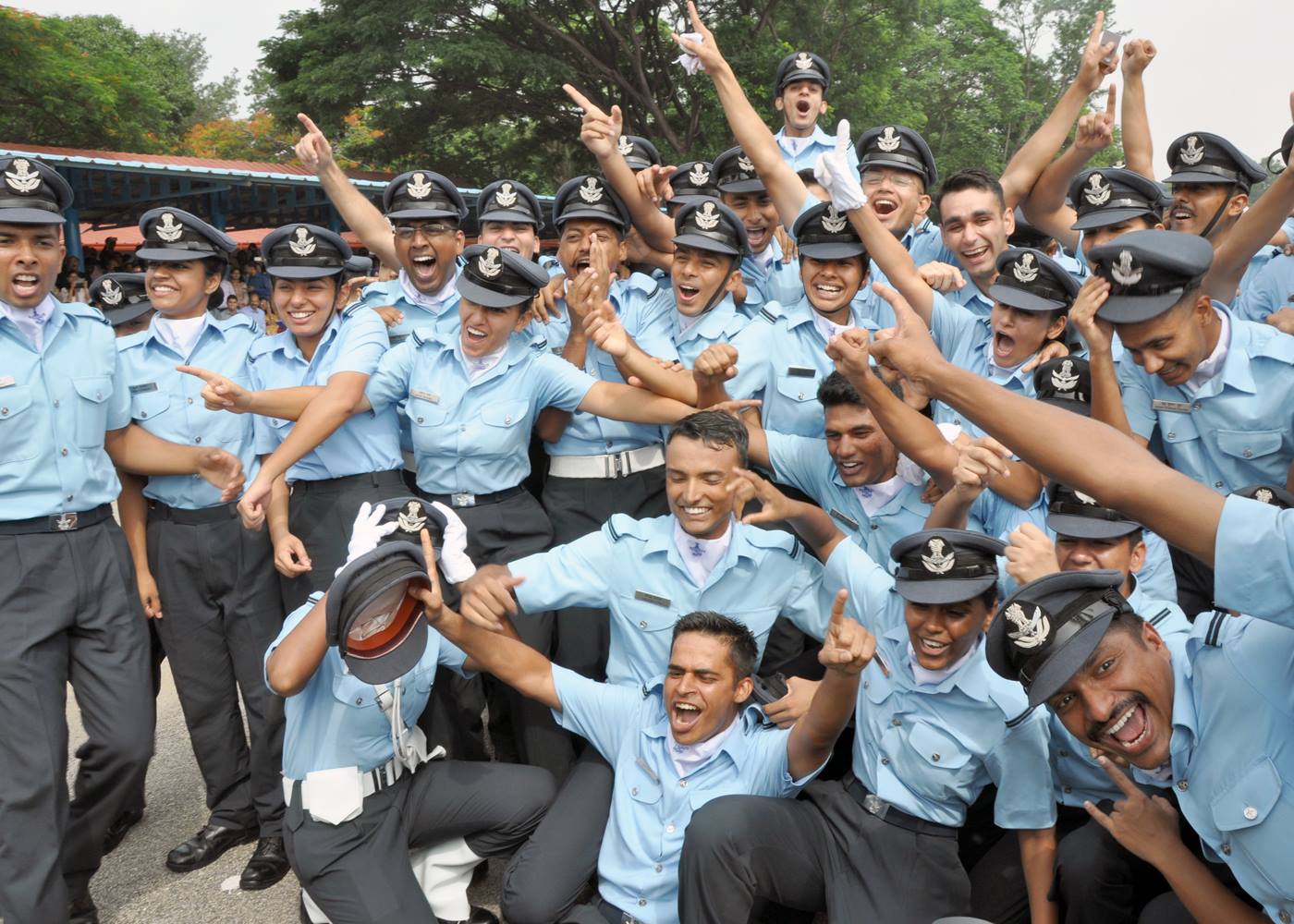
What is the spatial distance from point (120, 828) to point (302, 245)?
259 cm

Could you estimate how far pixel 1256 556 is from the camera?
1780 mm

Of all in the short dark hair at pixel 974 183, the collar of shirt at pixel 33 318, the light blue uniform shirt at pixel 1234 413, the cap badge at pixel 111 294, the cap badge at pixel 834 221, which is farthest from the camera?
the cap badge at pixel 111 294

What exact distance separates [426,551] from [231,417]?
5.10 ft

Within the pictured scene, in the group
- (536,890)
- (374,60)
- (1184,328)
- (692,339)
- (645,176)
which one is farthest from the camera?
Answer: (374,60)

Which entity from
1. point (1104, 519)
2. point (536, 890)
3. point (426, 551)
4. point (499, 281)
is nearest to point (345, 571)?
point (426, 551)

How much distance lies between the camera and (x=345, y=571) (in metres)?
3.31

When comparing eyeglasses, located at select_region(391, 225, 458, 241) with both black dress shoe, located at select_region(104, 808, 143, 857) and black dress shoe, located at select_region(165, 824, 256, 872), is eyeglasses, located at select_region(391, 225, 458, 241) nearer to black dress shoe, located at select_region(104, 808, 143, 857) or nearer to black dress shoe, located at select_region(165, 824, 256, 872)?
black dress shoe, located at select_region(165, 824, 256, 872)

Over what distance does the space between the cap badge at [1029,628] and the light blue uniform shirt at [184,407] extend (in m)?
3.22

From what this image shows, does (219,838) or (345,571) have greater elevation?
(345,571)

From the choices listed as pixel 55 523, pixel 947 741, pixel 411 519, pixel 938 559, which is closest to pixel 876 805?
pixel 947 741

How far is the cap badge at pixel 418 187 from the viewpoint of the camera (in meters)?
5.02

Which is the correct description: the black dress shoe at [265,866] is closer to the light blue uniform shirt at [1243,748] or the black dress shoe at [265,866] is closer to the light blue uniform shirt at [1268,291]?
the light blue uniform shirt at [1243,748]

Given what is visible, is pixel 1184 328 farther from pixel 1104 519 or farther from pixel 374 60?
pixel 374 60

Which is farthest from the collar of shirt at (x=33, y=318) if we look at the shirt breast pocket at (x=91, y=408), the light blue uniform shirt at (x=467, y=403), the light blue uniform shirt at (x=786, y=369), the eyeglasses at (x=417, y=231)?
the light blue uniform shirt at (x=786, y=369)
